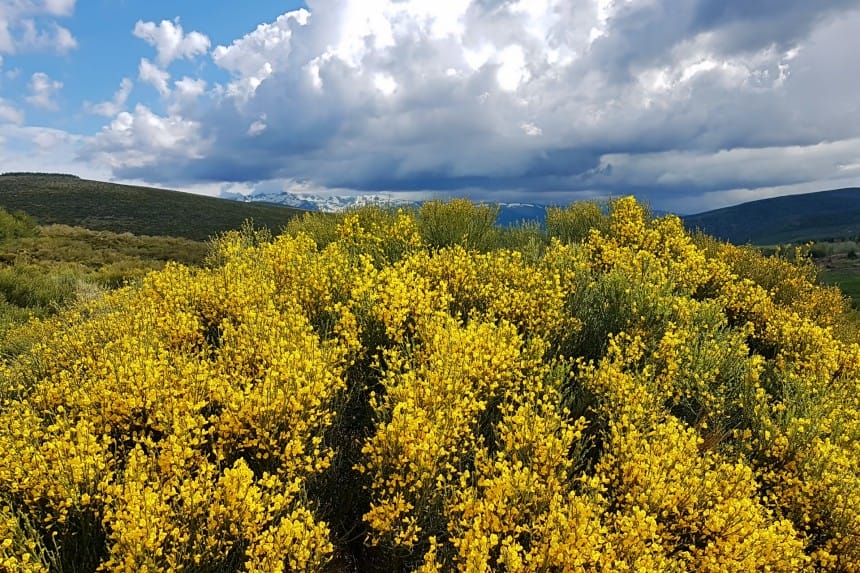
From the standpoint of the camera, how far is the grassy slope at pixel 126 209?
201 feet

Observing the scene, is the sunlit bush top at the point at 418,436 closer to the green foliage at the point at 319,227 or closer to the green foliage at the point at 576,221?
the green foliage at the point at 319,227

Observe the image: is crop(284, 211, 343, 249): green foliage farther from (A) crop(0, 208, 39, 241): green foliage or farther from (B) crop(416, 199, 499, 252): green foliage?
(A) crop(0, 208, 39, 241): green foliage

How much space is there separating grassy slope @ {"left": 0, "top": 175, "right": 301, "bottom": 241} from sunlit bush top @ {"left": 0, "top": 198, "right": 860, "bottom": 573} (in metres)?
57.4

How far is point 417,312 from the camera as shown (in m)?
6.31

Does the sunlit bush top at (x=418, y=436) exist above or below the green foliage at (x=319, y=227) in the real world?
below

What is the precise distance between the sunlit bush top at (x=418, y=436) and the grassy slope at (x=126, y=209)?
188 ft

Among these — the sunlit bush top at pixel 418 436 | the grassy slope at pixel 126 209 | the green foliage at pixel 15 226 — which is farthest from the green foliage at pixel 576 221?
the grassy slope at pixel 126 209

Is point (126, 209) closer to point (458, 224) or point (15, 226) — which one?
point (15, 226)

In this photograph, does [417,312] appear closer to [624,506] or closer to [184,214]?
Result: [624,506]

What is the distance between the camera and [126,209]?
6969cm

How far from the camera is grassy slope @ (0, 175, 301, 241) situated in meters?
61.3

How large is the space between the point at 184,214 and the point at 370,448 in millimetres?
77286

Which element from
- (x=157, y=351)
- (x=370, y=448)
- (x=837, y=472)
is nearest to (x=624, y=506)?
(x=370, y=448)

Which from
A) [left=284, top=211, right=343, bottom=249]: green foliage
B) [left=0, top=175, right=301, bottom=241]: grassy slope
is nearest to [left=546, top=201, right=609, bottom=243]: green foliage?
[left=284, top=211, right=343, bottom=249]: green foliage
